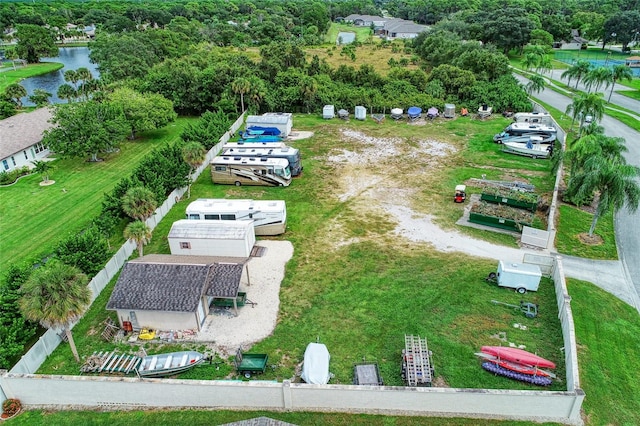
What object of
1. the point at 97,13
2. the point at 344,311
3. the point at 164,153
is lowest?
the point at 344,311

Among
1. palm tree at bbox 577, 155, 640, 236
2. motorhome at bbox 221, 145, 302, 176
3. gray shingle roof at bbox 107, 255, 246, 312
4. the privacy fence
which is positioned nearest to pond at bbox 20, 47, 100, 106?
motorhome at bbox 221, 145, 302, 176

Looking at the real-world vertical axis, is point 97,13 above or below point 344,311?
above

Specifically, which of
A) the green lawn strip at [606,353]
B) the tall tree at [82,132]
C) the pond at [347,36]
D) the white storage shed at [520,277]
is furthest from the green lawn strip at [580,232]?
the pond at [347,36]

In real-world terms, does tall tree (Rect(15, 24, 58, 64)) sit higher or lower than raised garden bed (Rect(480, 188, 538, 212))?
higher

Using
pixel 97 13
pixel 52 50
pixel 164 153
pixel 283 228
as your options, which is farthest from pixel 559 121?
pixel 97 13

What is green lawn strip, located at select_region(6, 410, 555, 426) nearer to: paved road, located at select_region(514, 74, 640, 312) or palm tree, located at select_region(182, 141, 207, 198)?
paved road, located at select_region(514, 74, 640, 312)

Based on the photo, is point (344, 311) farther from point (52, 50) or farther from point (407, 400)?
point (52, 50)
